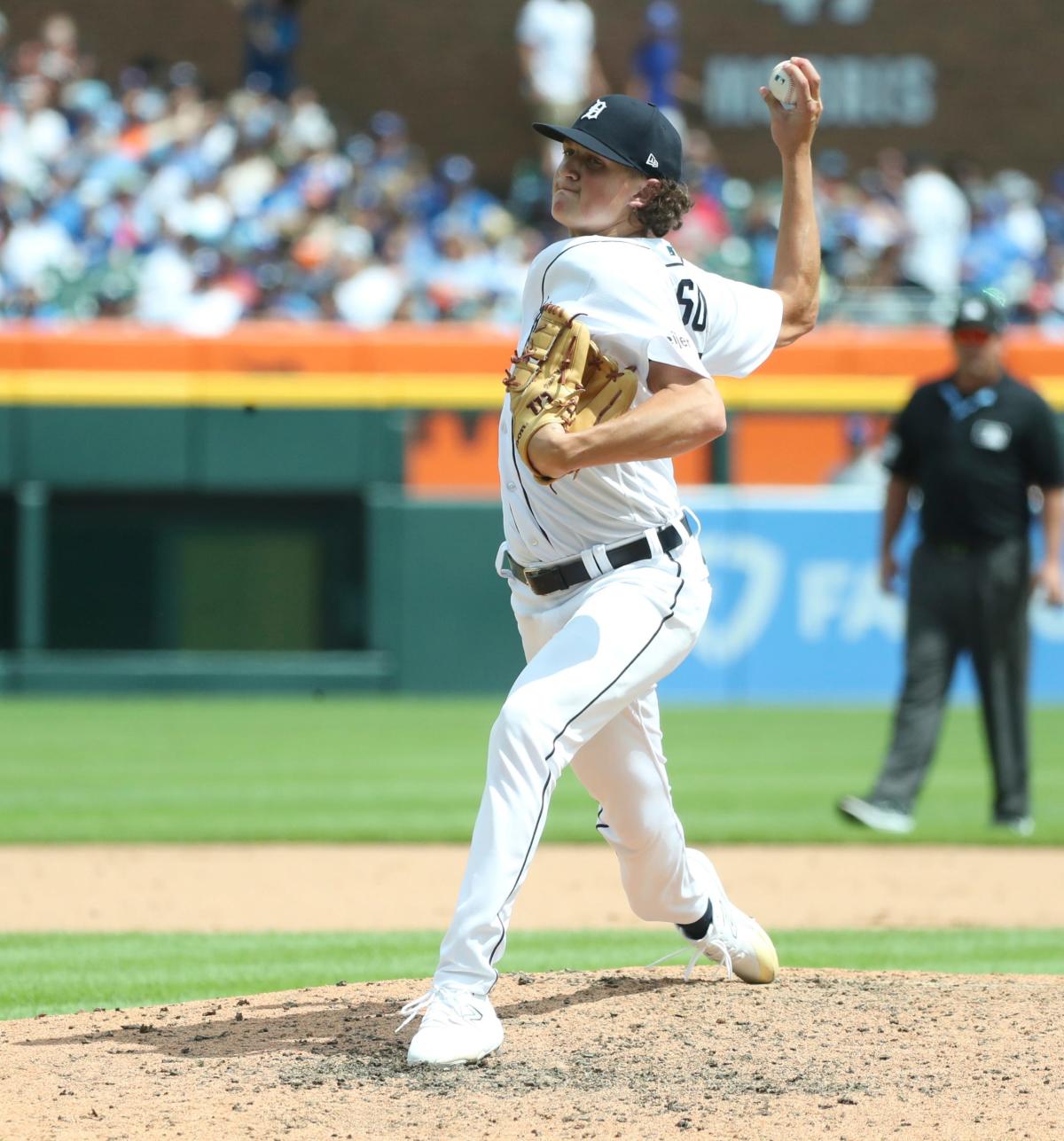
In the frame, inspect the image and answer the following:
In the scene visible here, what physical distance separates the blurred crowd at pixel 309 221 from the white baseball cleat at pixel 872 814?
7692 mm

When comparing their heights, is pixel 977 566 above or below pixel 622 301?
below

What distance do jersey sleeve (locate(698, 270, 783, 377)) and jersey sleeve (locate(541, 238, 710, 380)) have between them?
145 mm

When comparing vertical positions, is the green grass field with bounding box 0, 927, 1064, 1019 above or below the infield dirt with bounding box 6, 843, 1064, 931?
above

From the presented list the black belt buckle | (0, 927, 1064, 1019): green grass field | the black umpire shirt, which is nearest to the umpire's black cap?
the black umpire shirt

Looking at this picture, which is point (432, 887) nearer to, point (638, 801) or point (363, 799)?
point (363, 799)

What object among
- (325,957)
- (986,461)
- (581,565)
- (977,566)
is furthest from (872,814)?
(581,565)

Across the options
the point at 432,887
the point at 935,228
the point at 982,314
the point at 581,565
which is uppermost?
the point at 935,228

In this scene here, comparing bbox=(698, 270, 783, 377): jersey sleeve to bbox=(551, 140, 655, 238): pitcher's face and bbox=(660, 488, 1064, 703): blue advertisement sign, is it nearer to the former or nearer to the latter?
bbox=(551, 140, 655, 238): pitcher's face

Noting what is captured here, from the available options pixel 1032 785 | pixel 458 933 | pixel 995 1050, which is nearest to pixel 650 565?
pixel 458 933

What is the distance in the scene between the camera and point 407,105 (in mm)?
20594

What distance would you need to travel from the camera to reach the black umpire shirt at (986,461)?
7.97m

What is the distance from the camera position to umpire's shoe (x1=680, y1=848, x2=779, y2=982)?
4492mm

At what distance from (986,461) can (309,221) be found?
30.1ft

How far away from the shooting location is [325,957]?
559 cm
